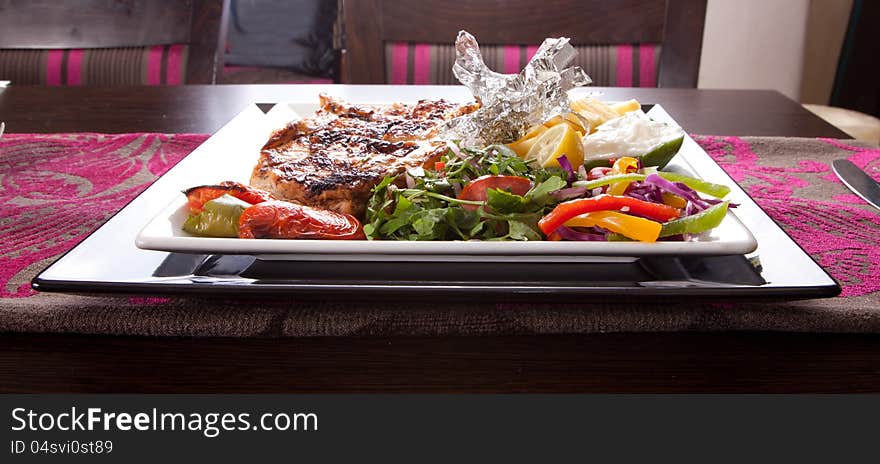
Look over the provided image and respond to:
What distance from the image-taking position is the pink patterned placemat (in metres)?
0.88

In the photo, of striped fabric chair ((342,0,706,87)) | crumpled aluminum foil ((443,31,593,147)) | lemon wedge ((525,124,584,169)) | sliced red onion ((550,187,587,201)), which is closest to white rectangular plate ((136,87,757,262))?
sliced red onion ((550,187,587,201))

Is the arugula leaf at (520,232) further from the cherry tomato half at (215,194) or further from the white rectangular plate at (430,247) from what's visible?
the cherry tomato half at (215,194)

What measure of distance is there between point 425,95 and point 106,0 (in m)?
1.11

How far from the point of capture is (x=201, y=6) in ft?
7.73

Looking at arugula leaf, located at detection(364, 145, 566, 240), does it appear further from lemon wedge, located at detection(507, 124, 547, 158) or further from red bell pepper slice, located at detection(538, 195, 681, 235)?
lemon wedge, located at detection(507, 124, 547, 158)

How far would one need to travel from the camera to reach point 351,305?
2.98 ft

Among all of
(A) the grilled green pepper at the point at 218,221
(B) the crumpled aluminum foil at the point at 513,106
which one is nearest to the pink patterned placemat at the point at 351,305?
(A) the grilled green pepper at the point at 218,221

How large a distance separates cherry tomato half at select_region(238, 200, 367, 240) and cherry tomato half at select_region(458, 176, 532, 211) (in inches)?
6.8

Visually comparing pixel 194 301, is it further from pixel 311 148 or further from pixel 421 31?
pixel 421 31

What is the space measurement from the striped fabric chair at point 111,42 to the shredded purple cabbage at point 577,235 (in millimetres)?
1657

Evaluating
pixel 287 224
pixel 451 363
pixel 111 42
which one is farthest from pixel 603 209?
pixel 111 42

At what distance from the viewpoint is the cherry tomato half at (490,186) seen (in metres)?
1.09

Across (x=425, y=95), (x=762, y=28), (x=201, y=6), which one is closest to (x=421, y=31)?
(x=425, y=95)

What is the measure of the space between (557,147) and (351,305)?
47cm
